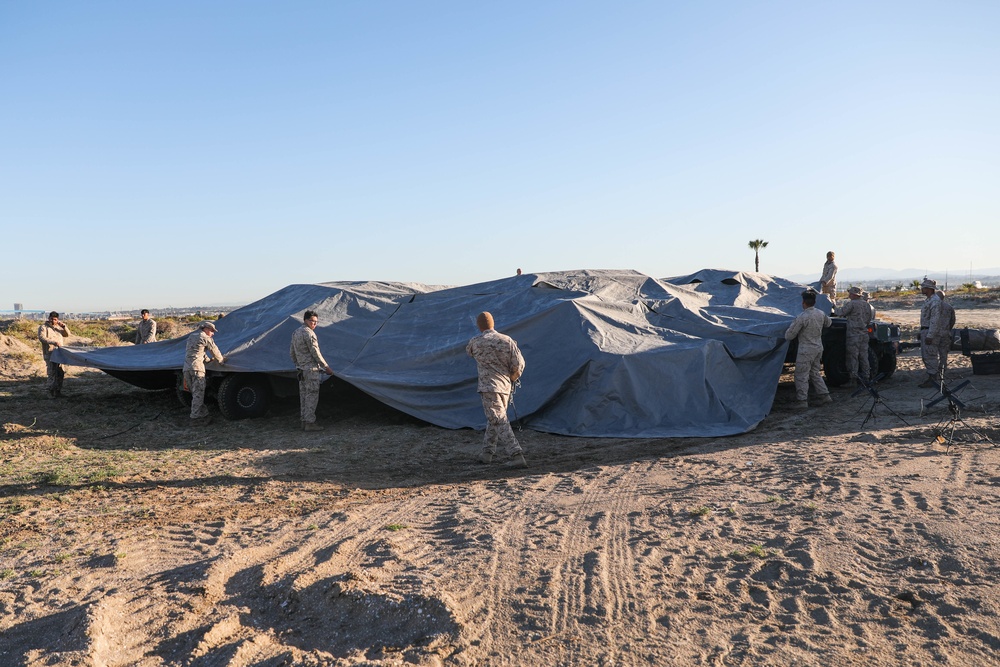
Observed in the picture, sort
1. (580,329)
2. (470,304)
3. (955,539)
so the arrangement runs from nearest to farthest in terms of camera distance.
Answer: (955,539) < (580,329) < (470,304)

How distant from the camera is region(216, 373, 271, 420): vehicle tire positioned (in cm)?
1084

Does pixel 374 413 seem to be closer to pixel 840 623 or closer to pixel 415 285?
pixel 415 285

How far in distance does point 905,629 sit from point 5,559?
602cm

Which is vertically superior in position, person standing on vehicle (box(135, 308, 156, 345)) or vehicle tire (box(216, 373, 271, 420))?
person standing on vehicle (box(135, 308, 156, 345))

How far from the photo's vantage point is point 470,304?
468 inches

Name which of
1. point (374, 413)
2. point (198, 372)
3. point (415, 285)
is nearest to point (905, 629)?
point (374, 413)

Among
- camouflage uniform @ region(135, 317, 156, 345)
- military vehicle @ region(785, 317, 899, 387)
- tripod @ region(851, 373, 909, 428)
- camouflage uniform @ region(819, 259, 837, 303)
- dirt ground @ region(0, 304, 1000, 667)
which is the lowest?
dirt ground @ region(0, 304, 1000, 667)

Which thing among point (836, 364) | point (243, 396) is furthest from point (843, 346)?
point (243, 396)

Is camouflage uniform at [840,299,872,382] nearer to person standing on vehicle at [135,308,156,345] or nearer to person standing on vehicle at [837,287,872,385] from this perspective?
person standing on vehicle at [837,287,872,385]

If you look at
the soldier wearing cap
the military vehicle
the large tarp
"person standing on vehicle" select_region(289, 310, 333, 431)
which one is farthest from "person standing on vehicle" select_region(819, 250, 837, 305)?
"person standing on vehicle" select_region(289, 310, 333, 431)

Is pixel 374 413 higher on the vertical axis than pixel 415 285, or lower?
lower

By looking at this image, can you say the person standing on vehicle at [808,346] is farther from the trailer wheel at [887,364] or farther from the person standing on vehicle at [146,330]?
the person standing on vehicle at [146,330]

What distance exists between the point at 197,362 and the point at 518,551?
7.04 m

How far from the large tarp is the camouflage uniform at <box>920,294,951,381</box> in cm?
152
